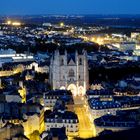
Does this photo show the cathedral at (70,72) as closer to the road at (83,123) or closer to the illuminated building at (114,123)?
the road at (83,123)

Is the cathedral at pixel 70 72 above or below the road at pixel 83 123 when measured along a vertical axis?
above

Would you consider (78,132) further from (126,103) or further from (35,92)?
(35,92)

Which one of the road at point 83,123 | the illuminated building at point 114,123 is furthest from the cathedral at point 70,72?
the illuminated building at point 114,123

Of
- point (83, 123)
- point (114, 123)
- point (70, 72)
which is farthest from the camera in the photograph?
point (70, 72)

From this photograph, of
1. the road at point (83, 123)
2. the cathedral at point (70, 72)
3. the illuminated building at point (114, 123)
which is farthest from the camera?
the cathedral at point (70, 72)

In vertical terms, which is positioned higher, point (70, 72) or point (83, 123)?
point (70, 72)

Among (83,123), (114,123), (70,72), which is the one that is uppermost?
(70,72)

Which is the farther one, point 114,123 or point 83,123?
point 83,123

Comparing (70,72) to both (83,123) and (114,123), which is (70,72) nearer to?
(83,123)

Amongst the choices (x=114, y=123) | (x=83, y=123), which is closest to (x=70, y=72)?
(x=83, y=123)
